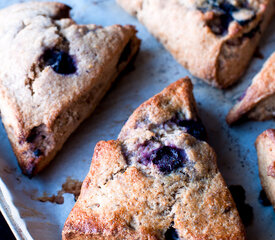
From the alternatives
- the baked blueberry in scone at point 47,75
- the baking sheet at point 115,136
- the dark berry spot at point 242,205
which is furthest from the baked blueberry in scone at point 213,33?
the dark berry spot at point 242,205

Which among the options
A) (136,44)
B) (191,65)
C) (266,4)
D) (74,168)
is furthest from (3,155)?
(266,4)

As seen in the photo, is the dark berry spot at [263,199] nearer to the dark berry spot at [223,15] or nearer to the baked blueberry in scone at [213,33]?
the baked blueberry in scone at [213,33]

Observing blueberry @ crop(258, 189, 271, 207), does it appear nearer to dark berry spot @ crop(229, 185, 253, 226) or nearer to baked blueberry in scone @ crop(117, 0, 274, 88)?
dark berry spot @ crop(229, 185, 253, 226)

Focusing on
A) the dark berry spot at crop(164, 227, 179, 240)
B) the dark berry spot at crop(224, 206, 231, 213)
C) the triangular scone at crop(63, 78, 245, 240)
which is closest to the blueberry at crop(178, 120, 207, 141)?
the triangular scone at crop(63, 78, 245, 240)

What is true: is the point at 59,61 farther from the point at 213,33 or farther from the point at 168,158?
the point at 213,33

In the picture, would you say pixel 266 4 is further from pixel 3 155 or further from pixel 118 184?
pixel 3 155
